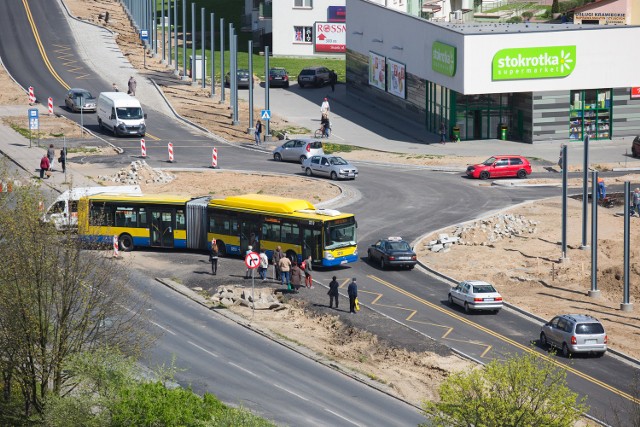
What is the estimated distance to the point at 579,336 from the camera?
4800 cm

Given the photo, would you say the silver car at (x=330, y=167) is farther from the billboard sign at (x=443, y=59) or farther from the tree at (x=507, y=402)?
the tree at (x=507, y=402)

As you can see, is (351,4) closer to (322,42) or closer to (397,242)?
(322,42)

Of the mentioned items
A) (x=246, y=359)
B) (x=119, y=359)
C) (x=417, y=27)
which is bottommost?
(x=246, y=359)

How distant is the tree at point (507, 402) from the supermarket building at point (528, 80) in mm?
57396

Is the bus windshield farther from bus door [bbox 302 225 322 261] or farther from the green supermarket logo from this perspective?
the green supermarket logo

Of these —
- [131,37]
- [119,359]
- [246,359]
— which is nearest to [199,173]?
[246,359]

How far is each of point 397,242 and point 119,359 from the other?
1017 inches

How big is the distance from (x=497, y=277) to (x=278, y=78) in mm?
57832

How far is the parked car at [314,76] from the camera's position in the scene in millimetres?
114375

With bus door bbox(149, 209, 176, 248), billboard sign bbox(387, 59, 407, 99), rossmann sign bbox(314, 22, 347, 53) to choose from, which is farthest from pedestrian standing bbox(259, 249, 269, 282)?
rossmann sign bbox(314, 22, 347, 53)

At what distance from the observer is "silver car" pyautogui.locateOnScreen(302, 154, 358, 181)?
258 feet

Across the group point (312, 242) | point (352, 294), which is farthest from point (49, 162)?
point (352, 294)

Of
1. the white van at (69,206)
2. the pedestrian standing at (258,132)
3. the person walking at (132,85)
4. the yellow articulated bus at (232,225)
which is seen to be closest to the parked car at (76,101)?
the person walking at (132,85)

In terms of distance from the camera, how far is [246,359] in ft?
154
